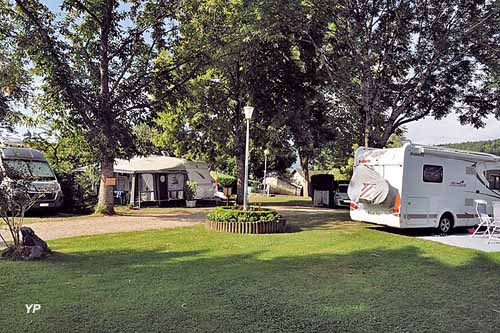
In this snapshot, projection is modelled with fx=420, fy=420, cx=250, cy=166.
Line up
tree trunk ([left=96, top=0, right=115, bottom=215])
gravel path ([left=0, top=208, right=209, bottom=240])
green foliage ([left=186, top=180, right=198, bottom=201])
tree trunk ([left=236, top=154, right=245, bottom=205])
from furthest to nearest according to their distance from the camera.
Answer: tree trunk ([left=236, top=154, right=245, bottom=205]) → green foliage ([left=186, top=180, right=198, bottom=201]) → tree trunk ([left=96, top=0, right=115, bottom=215]) → gravel path ([left=0, top=208, right=209, bottom=240])

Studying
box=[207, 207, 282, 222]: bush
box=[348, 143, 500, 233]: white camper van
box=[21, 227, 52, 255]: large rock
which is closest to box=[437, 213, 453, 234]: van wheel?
box=[348, 143, 500, 233]: white camper van

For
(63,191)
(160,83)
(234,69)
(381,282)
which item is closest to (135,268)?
(381,282)

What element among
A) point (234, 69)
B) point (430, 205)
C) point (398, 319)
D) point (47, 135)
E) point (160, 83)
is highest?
point (234, 69)

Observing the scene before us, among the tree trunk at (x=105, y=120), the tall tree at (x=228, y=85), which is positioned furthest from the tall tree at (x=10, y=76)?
the tall tree at (x=228, y=85)

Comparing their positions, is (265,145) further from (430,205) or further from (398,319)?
(398,319)

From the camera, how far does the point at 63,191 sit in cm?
1727

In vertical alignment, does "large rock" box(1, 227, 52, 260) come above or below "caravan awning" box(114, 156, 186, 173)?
below

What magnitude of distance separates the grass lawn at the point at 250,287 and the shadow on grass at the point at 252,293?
1 centimetres

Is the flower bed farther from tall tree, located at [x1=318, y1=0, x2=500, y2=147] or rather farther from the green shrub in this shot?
the green shrub

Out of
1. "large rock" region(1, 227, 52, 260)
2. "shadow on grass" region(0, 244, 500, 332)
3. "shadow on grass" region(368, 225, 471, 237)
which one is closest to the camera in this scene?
"shadow on grass" region(0, 244, 500, 332)

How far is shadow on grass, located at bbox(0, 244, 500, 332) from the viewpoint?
425cm

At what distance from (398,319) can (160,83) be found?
42.7 feet

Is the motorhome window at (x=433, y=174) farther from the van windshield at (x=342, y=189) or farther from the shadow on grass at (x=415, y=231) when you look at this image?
the van windshield at (x=342, y=189)

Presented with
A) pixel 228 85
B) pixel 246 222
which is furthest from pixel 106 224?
pixel 228 85
